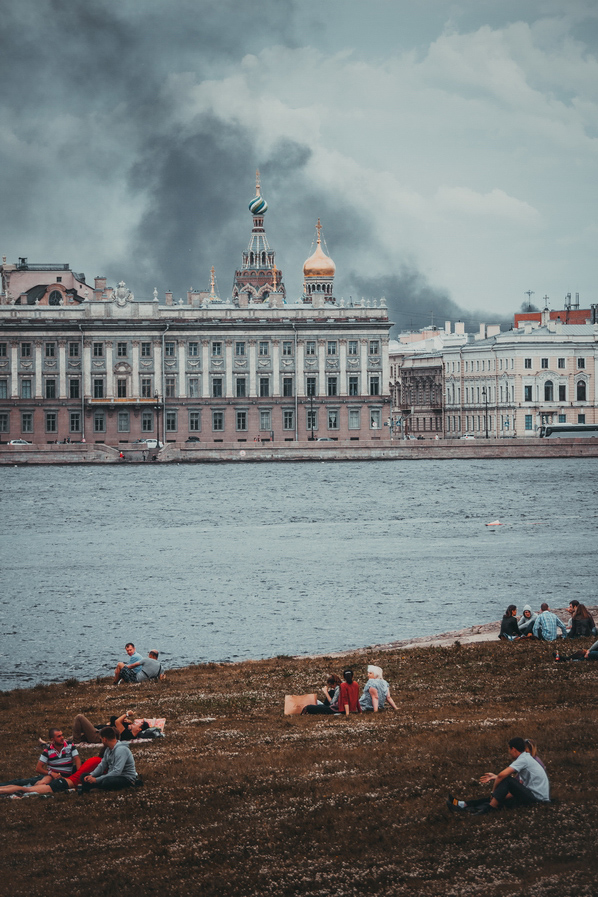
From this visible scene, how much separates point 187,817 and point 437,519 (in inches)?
1997

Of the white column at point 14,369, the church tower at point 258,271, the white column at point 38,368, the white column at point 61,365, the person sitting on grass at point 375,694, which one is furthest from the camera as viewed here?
the church tower at point 258,271

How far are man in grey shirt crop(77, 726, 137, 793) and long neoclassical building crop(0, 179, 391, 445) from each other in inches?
4001

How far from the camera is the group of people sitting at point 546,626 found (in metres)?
22.9

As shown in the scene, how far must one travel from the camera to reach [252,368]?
11844 cm

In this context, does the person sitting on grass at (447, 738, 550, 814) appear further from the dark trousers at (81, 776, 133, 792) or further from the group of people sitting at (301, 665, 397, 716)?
the group of people sitting at (301, 665, 397, 716)

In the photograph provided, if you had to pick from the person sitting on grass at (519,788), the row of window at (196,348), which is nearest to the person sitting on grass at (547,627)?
the person sitting on grass at (519,788)

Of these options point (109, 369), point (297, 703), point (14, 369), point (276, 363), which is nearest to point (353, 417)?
point (276, 363)

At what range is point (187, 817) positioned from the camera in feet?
41.2

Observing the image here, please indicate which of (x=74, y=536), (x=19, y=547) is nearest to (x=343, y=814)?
(x=19, y=547)

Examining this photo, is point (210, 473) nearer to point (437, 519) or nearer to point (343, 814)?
point (437, 519)

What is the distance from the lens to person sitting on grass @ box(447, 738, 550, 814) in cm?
1197

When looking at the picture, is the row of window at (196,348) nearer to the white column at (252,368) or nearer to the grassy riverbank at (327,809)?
the white column at (252,368)

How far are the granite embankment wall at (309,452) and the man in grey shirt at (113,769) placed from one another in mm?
92274

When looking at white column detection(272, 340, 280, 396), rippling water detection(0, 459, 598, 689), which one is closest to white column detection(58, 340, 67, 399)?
white column detection(272, 340, 280, 396)
